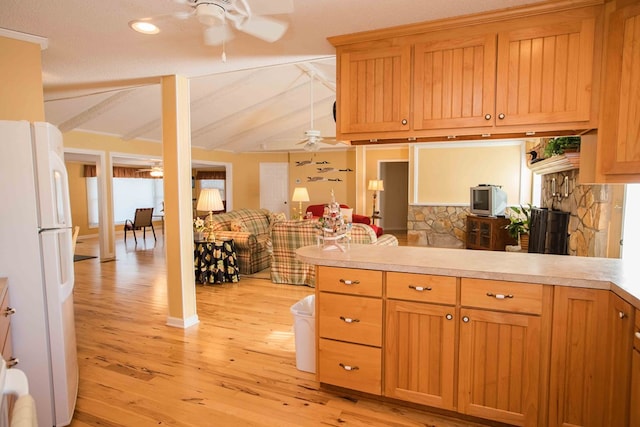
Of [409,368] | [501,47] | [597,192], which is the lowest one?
[409,368]

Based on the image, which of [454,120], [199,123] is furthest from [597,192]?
[199,123]

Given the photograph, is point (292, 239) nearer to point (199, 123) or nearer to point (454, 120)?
point (454, 120)

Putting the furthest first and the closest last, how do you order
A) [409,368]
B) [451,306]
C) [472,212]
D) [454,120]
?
[472,212] < [454,120] < [409,368] < [451,306]

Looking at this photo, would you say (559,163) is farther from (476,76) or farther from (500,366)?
(500,366)

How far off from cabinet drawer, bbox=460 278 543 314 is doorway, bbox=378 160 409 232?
9845mm

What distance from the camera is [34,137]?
6.19 ft

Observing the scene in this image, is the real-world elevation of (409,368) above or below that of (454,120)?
below

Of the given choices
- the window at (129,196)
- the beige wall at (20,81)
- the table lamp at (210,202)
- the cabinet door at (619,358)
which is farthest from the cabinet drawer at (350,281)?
the window at (129,196)

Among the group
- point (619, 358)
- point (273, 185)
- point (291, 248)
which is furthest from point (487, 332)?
point (273, 185)

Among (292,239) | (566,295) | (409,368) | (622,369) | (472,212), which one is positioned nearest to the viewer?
(622,369)

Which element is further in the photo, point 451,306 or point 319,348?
point 319,348

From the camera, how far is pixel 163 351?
3027mm

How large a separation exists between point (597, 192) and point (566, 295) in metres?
1.79

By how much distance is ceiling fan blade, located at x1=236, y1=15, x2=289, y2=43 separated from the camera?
186 cm
